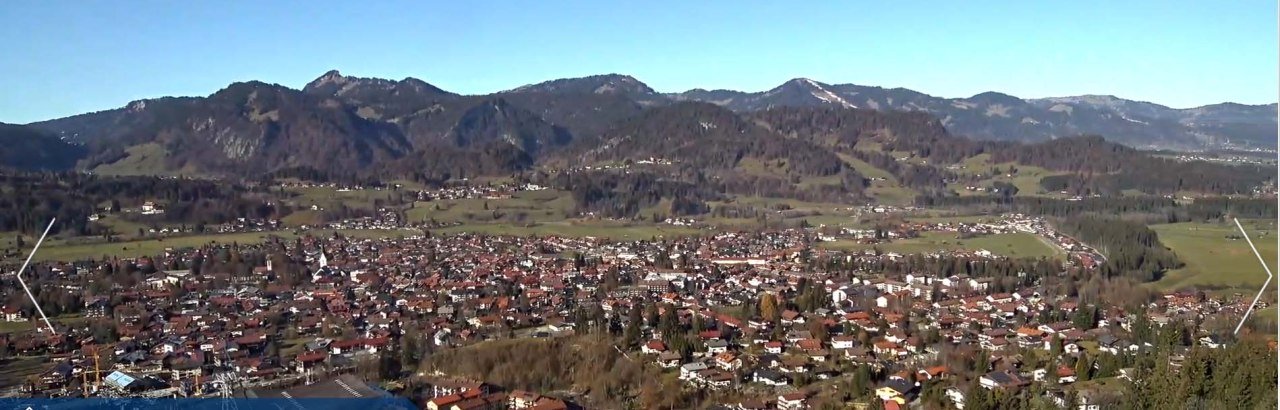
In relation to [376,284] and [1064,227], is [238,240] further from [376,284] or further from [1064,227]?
[1064,227]

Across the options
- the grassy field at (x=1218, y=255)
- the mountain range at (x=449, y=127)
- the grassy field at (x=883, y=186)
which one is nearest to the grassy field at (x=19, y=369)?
the grassy field at (x=1218, y=255)

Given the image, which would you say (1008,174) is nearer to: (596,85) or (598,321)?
(598,321)

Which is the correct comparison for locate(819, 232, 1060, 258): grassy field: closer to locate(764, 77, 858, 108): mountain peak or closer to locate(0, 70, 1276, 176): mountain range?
locate(0, 70, 1276, 176): mountain range

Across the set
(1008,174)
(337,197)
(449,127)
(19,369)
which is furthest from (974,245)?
(449,127)

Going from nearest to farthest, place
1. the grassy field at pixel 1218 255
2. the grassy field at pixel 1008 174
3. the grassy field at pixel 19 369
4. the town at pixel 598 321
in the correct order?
the town at pixel 598 321 < the grassy field at pixel 19 369 < the grassy field at pixel 1218 255 < the grassy field at pixel 1008 174

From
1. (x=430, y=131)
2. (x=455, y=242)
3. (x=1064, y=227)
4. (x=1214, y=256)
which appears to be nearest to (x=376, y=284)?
(x=455, y=242)

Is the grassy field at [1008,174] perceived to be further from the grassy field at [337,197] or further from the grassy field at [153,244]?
the grassy field at [153,244]

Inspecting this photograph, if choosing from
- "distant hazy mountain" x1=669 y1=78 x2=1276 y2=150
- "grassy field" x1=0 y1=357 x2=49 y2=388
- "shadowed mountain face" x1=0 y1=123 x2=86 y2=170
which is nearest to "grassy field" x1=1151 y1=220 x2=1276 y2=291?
"grassy field" x1=0 y1=357 x2=49 y2=388
